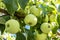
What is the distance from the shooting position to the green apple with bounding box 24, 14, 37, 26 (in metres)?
0.48

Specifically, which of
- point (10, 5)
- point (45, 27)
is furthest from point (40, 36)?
point (10, 5)

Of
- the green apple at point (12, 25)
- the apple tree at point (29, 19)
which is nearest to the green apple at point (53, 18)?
the apple tree at point (29, 19)

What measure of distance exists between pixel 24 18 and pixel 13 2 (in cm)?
7

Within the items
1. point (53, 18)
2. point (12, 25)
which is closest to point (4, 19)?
point (12, 25)

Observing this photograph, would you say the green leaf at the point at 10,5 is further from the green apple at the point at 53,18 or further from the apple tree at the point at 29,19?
the green apple at the point at 53,18

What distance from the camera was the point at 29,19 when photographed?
0.49m

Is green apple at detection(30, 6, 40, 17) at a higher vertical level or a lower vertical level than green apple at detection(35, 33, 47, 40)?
higher

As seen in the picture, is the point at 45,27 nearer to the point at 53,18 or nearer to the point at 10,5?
the point at 53,18

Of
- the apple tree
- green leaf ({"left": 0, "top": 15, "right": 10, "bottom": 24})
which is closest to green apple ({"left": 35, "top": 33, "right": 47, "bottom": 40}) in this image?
the apple tree

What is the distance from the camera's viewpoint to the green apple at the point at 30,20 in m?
0.48

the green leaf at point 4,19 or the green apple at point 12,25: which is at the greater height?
the green leaf at point 4,19

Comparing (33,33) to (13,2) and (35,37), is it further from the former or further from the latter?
(13,2)

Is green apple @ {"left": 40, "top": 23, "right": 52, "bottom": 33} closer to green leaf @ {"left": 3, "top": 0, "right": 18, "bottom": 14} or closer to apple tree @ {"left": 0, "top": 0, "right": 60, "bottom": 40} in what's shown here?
apple tree @ {"left": 0, "top": 0, "right": 60, "bottom": 40}

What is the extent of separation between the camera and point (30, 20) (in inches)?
19.4
